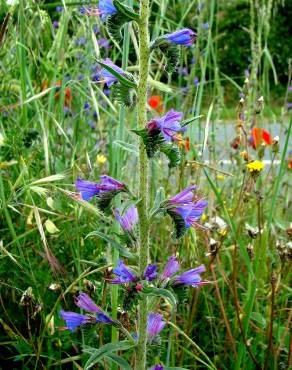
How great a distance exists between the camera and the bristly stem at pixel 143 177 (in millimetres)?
1331

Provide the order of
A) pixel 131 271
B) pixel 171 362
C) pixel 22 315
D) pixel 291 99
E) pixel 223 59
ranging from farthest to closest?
pixel 223 59 < pixel 291 99 < pixel 22 315 < pixel 171 362 < pixel 131 271

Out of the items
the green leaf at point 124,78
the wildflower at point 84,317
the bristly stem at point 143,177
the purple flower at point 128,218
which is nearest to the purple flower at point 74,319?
the wildflower at point 84,317

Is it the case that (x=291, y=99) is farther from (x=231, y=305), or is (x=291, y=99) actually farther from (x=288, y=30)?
(x=231, y=305)

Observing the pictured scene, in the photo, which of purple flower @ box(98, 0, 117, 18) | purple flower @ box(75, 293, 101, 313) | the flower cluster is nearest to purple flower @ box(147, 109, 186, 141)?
the flower cluster

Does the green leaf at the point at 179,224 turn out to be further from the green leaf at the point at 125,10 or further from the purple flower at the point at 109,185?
the green leaf at the point at 125,10

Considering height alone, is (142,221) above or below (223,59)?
above

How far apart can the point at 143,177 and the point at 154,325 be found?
14.9 inches

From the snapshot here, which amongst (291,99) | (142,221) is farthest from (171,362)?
(291,99)

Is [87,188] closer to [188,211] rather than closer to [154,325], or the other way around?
[188,211]

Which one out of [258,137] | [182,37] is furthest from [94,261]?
[258,137]

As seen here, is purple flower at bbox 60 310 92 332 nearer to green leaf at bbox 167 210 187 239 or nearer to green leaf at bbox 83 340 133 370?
green leaf at bbox 83 340 133 370

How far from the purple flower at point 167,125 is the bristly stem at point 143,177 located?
57 mm

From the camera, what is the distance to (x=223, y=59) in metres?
12.0

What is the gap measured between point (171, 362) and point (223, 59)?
34.8 ft
